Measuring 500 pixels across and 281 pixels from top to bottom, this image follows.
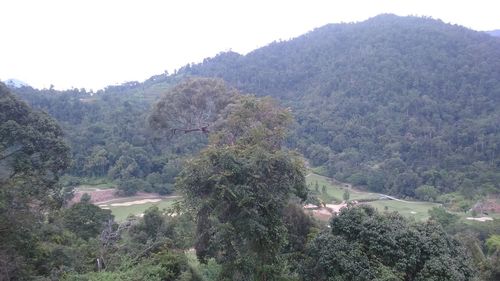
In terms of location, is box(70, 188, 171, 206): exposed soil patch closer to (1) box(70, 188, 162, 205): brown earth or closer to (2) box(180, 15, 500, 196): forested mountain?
(1) box(70, 188, 162, 205): brown earth

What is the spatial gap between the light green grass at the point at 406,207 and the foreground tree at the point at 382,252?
2388 centimetres

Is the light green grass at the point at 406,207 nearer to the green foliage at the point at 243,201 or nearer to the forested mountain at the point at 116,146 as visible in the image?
the forested mountain at the point at 116,146

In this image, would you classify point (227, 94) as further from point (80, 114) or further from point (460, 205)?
point (80, 114)

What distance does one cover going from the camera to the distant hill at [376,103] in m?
47.1

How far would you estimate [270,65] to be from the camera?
89.6m

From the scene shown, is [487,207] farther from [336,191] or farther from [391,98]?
[391,98]

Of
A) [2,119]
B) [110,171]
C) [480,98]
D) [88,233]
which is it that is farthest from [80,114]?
[480,98]

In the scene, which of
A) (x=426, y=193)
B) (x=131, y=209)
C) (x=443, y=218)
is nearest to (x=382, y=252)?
(x=443, y=218)

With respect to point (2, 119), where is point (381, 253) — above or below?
below

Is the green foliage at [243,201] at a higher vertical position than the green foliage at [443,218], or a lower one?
higher

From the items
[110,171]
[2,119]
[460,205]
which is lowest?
[460,205]

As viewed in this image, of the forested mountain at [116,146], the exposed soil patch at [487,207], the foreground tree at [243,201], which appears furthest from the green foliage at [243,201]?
the exposed soil patch at [487,207]

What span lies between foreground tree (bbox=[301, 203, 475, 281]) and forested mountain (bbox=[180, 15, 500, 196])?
34.2m

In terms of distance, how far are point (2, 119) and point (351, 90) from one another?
5933cm
